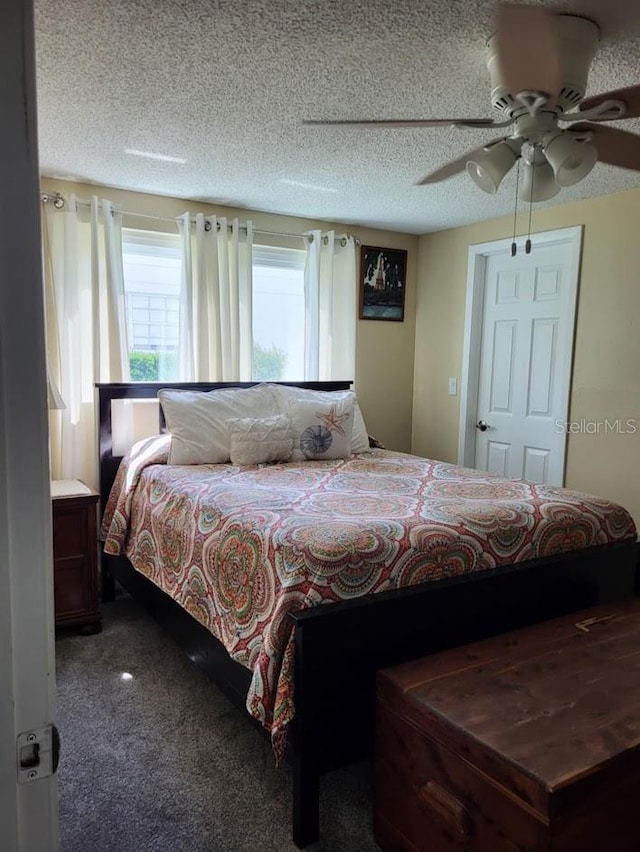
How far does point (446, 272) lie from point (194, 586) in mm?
3124

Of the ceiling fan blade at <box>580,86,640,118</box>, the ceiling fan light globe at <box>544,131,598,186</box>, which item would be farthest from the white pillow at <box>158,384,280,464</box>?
the ceiling fan blade at <box>580,86,640,118</box>

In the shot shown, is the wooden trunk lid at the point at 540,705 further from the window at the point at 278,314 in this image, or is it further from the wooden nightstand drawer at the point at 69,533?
the window at the point at 278,314

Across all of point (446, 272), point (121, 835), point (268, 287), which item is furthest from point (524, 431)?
point (121, 835)

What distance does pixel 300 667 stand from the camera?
5.23ft

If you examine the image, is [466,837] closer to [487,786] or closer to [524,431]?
[487,786]

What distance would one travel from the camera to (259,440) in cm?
316

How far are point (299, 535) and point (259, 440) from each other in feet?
4.51

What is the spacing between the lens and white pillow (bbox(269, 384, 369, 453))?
3509 millimetres

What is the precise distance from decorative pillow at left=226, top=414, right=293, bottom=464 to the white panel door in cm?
165

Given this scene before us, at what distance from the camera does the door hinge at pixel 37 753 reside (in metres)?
0.55

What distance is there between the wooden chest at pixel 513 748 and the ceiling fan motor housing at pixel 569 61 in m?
1.58

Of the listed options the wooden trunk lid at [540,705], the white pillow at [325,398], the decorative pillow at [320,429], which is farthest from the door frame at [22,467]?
the white pillow at [325,398]

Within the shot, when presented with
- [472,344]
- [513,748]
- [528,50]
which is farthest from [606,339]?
[513,748]

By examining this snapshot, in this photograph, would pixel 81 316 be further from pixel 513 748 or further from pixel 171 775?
pixel 513 748
